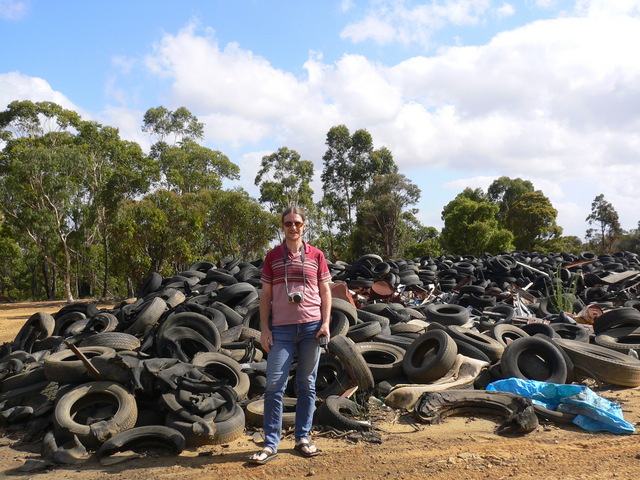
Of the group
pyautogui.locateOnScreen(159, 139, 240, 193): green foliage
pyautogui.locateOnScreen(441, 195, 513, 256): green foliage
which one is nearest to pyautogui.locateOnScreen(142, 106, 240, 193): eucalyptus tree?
pyautogui.locateOnScreen(159, 139, 240, 193): green foliage

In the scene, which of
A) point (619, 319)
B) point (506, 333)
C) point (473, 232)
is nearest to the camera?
point (506, 333)

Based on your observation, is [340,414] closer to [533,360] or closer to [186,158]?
[533,360]

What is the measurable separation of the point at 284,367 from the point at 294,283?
0.73 m

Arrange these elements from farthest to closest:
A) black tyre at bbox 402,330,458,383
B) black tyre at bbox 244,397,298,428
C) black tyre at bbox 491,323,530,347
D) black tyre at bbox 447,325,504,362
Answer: black tyre at bbox 491,323,530,347 → black tyre at bbox 447,325,504,362 → black tyre at bbox 402,330,458,383 → black tyre at bbox 244,397,298,428

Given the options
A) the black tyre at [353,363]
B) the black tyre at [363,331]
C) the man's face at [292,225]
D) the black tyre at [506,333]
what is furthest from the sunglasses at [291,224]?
the black tyre at [506,333]

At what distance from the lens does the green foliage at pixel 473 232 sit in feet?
103

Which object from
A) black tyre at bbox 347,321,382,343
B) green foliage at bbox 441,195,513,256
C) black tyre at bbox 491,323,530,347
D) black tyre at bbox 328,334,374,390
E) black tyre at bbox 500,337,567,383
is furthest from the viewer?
green foliage at bbox 441,195,513,256

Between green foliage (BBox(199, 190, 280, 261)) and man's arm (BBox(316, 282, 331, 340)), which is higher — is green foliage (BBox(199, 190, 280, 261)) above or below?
above

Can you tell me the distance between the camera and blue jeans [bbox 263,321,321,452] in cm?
437

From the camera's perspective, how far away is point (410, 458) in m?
4.55

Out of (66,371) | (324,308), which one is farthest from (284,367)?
(66,371)

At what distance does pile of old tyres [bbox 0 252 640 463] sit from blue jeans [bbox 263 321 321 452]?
83 centimetres

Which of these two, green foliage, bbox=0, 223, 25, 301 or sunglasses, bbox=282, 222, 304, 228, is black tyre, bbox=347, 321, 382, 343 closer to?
sunglasses, bbox=282, 222, 304, 228

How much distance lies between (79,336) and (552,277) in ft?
38.4
